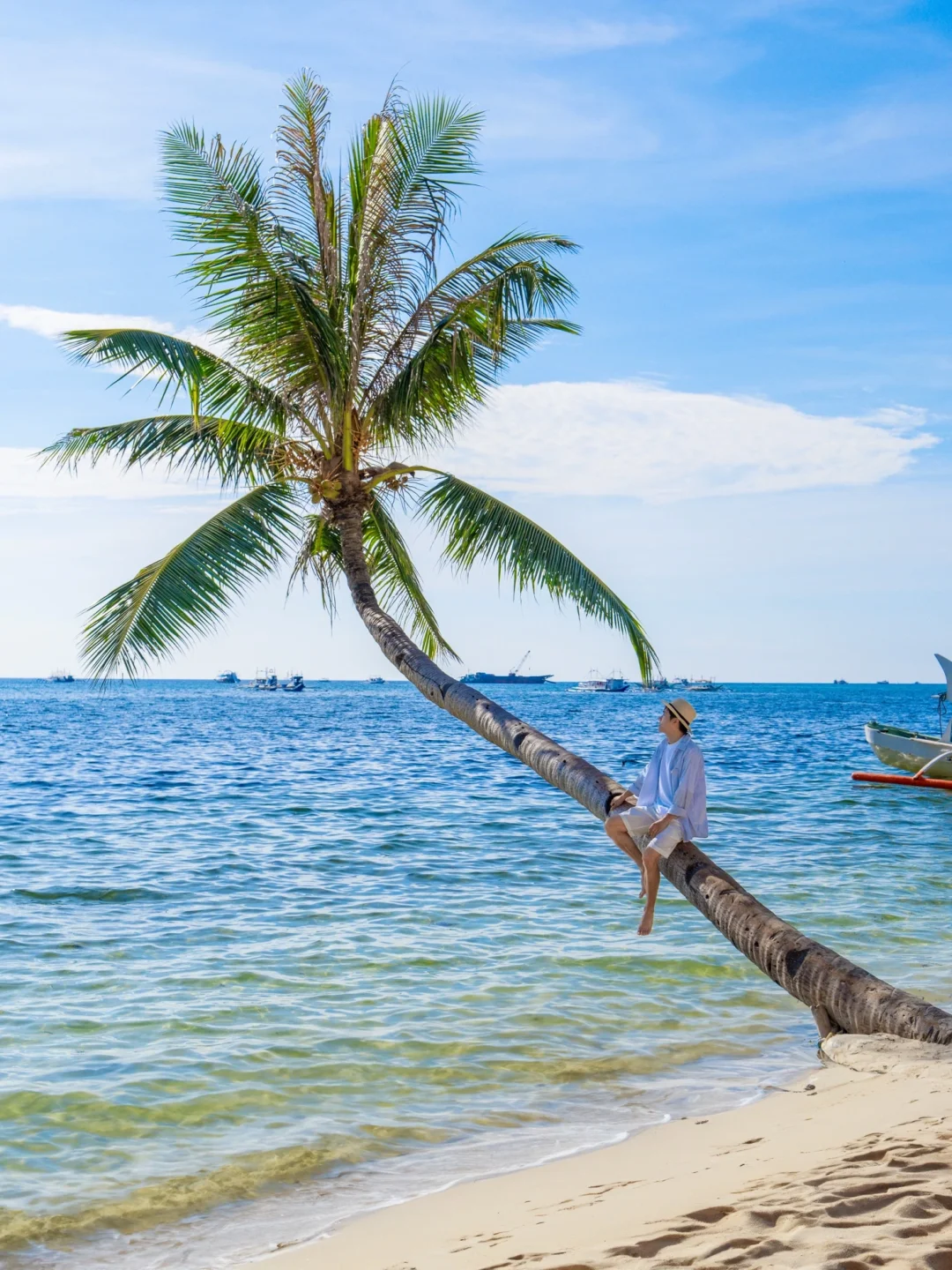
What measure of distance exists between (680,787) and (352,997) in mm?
4759

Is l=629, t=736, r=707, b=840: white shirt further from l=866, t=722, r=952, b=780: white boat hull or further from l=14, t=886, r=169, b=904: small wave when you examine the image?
l=866, t=722, r=952, b=780: white boat hull

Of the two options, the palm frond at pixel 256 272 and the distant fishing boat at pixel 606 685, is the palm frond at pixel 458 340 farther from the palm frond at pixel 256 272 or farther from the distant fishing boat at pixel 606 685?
the distant fishing boat at pixel 606 685

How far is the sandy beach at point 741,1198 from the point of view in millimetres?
3566

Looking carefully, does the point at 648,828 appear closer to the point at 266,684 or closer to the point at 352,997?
the point at 352,997

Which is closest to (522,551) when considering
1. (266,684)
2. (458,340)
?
(458,340)

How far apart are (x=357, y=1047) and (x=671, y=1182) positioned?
4.06m

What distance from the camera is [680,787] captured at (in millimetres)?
6082

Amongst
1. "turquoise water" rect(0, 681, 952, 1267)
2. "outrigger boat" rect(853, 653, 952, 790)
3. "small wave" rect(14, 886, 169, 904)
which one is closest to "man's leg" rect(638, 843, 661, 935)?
"turquoise water" rect(0, 681, 952, 1267)

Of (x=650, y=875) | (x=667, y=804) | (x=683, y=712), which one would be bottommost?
(x=650, y=875)

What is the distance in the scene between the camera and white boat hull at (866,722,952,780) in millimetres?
25484

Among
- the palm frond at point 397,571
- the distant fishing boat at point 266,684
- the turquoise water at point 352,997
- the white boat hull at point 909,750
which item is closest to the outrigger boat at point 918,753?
the white boat hull at point 909,750

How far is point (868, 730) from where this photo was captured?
93.7 feet

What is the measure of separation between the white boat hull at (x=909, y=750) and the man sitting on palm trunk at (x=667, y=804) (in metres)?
20.9

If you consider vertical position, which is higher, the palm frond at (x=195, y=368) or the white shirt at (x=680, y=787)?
the palm frond at (x=195, y=368)
